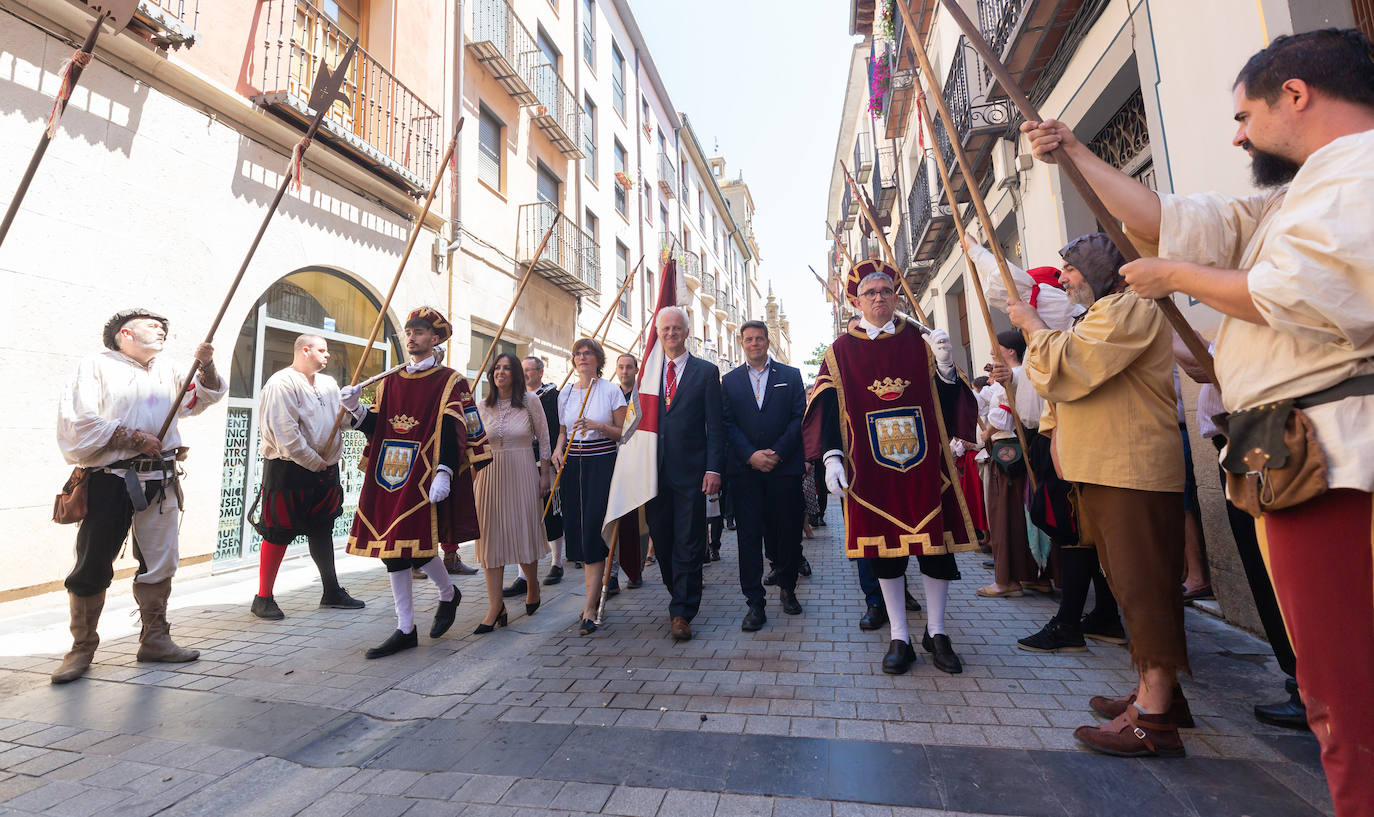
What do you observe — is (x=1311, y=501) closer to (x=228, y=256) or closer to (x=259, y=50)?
(x=228, y=256)

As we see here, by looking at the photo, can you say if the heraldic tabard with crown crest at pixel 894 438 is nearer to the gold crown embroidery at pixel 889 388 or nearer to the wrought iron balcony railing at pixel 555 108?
the gold crown embroidery at pixel 889 388

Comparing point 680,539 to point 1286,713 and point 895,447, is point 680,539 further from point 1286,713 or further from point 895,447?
point 1286,713

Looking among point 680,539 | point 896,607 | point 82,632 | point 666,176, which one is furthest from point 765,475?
point 666,176

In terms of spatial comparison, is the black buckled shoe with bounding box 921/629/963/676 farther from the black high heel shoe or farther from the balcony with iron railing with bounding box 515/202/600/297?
the balcony with iron railing with bounding box 515/202/600/297

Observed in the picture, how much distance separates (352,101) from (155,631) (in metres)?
7.23

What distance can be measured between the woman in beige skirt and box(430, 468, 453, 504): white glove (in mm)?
570

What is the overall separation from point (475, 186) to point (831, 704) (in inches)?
422

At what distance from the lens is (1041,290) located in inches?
133

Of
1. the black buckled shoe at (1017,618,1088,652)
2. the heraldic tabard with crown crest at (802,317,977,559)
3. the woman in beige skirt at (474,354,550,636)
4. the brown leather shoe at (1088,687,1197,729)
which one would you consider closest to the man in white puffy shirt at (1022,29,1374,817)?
the brown leather shoe at (1088,687,1197,729)

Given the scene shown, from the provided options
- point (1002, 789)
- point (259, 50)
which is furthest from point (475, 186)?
point (1002, 789)

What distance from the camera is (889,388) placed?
3.53 metres

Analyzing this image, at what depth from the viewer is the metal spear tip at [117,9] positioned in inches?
106

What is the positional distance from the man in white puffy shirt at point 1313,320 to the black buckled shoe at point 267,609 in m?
5.63

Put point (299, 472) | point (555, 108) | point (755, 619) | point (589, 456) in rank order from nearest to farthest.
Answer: point (755, 619), point (299, 472), point (589, 456), point (555, 108)
